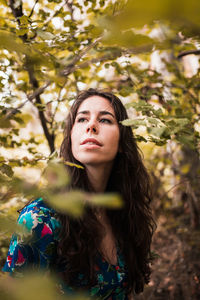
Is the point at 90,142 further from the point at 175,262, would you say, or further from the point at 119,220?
the point at 175,262

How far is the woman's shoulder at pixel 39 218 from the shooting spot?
151 centimetres

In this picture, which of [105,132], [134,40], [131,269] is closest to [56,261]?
[131,269]

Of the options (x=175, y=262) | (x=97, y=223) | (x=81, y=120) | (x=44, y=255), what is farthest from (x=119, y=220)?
(x=175, y=262)

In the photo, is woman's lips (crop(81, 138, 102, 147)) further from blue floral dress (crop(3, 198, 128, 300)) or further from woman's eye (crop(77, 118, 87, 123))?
blue floral dress (crop(3, 198, 128, 300))

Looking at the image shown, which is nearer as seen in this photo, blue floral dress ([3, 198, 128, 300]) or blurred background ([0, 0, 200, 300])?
blurred background ([0, 0, 200, 300])

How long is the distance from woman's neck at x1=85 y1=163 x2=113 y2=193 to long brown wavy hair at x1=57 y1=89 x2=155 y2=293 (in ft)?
0.14

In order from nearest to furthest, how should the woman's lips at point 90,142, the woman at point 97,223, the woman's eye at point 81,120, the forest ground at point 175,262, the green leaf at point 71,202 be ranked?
the green leaf at point 71,202
the woman at point 97,223
the woman's lips at point 90,142
the woman's eye at point 81,120
the forest ground at point 175,262

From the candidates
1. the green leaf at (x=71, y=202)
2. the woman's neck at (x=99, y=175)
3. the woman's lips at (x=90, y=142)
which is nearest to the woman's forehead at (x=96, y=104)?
the woman's lips at (x=90, y=142)

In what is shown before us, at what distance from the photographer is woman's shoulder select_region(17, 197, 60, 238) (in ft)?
4.94

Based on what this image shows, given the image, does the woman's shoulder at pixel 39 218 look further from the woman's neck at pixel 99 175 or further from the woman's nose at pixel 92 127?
the woman's nose at pixel 92 127

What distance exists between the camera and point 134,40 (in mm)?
432

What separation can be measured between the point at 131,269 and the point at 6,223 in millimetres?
1671

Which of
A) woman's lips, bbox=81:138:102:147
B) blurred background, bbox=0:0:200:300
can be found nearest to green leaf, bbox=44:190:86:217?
blurred background, bbox=0:0:200:300

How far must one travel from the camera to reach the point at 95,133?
1764mm
